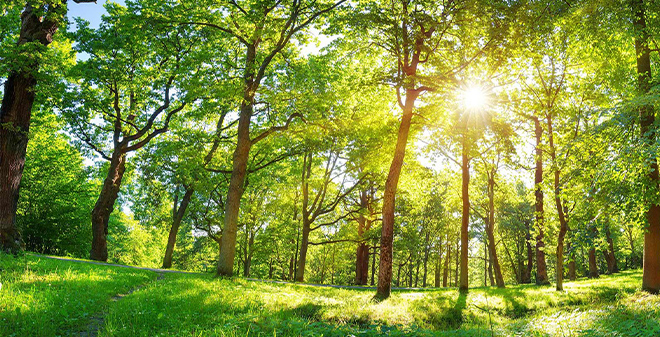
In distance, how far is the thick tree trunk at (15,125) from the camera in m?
12.2

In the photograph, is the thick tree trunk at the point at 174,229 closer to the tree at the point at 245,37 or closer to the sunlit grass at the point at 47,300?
the tree at the point at 245,37

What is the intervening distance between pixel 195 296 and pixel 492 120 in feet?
47.4

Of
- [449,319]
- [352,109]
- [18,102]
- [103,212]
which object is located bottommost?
[449,319]

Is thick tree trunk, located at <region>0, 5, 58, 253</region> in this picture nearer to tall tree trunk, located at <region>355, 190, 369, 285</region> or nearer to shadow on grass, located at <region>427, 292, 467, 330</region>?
shadow on grass, located at <region>427, 292, 467, 330</region>

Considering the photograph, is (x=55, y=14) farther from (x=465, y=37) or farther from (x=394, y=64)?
(x=465, y=37)

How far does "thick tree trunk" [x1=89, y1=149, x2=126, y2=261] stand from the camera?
21.6m

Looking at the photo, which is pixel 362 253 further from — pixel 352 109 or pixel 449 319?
pixel 449 319

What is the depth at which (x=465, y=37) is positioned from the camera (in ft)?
47.5

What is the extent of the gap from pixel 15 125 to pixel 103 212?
10.4 meters

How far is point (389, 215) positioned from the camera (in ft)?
46.1

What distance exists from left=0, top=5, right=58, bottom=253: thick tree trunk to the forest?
6cm

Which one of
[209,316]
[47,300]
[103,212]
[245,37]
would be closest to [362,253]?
[103,212]

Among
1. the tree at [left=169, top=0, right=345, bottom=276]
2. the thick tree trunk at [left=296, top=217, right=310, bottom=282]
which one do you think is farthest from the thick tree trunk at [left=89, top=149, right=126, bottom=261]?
the thick tree trunk at [left=296, top=217, right=310, bottom=282]

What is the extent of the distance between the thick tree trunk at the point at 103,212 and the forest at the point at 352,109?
0.37 ft
